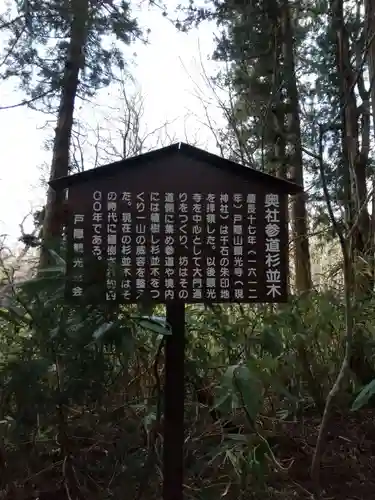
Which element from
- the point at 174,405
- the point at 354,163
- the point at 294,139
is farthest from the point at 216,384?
the point at 294,139

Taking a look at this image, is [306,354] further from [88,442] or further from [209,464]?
[88,442]

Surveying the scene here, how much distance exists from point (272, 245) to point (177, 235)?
55cm

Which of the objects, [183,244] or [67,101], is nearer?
[183,244]

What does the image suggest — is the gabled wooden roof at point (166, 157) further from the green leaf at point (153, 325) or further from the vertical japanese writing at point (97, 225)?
the green leaf at point (153, 325)

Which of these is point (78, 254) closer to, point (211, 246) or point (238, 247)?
point (211, 246)

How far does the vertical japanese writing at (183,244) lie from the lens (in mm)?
2844

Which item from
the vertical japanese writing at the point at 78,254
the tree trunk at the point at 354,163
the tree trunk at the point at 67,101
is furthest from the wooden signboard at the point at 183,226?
the tree trunk at the point at 67,101

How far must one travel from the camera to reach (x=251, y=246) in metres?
2.93

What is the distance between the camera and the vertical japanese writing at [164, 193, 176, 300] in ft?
9.29

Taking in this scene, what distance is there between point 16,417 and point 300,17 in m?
6.99

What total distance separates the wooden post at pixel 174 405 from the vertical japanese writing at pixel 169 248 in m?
0.10

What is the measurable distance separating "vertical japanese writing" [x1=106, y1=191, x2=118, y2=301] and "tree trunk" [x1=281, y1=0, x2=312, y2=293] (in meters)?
4.15

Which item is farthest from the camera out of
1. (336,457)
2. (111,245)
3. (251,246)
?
(336,457)

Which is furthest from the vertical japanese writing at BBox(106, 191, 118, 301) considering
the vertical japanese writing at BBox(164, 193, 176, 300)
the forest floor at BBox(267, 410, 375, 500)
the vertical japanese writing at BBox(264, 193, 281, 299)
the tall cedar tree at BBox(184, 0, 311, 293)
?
the tall cedar tree at BBox(184, 0, 311, 293)
